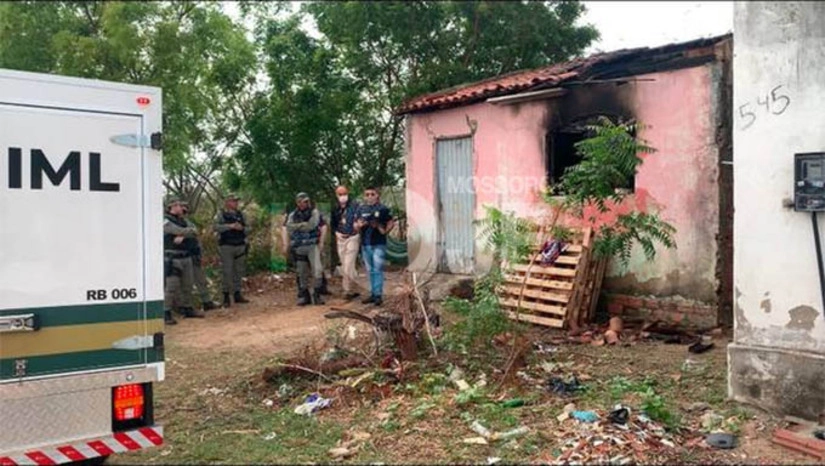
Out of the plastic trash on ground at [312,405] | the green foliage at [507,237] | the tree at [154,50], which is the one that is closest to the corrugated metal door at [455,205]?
the green foliage at [507,237]

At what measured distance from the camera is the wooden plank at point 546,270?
364 inches

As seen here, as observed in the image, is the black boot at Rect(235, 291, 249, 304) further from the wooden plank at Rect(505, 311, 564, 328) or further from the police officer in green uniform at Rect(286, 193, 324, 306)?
the wooden plank at Rect(505, 311, 564, 328)

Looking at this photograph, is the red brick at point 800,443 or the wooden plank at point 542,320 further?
the wooden plank at point 542,320

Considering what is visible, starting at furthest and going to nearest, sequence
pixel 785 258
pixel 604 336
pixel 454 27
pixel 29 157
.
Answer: pixel 454 27 < pixel 604 336 < pixel 785 258 < pixel 29 157

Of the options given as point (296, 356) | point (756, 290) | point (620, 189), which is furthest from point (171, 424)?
point (620, 189)

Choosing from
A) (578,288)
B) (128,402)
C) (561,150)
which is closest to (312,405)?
(128,402)

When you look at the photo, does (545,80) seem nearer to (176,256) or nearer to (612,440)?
(176,256)

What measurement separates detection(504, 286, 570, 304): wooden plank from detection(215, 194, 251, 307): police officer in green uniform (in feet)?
14.5

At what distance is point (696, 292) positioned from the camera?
28.9 feet

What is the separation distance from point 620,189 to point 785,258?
4072 millimetres

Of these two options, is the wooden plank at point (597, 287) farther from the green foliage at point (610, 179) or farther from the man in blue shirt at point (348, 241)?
the man in blue shirt at point (348, 241)

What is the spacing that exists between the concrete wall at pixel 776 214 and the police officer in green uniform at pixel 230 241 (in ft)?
25.6

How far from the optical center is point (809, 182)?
5.13m

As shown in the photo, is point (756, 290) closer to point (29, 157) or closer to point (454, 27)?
point (29, 157)
